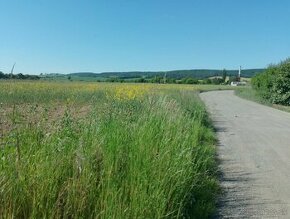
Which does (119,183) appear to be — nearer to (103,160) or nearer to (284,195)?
(103,160)

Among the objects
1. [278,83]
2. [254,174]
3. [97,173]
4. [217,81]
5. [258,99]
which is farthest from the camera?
[217,81]

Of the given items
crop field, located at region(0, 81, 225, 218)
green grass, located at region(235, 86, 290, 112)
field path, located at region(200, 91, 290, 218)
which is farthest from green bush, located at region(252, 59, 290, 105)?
crop field, located at region(0, 81, 225, 218)

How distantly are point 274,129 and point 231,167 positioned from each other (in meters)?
7.98

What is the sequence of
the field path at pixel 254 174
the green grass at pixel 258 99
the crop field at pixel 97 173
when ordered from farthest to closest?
the green grass at pixel 258 99 < the field path at pixel 254 174 < the crop field at pixel 97 173

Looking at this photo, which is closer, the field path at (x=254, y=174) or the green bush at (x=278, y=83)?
the field path at (x=254, y=174)

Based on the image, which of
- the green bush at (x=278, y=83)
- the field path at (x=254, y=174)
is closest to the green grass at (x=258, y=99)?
the green bush at (x=278, y=83)

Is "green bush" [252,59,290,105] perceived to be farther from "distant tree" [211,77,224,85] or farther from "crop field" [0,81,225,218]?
"distant tree" [211,77,224,85]

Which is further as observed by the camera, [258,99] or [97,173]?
[258,99]

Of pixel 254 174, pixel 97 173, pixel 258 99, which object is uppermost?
pixel 97 173

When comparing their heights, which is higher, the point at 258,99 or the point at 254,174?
the point at 254,174

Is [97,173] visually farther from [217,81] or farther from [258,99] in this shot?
[217,81]

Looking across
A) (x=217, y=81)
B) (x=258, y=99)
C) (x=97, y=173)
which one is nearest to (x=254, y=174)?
(x=97, y=173)

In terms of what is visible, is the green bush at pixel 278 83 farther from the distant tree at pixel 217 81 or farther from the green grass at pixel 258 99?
the distant tree at pixel 217 81

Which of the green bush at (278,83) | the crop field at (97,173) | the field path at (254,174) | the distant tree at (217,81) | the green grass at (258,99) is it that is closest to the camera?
the crop field at (97,173)
